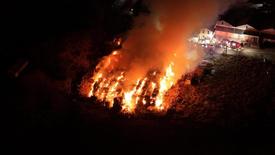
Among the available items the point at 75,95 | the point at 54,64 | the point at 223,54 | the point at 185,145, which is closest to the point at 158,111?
the point at 185,145

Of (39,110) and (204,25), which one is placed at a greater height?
(204,25)

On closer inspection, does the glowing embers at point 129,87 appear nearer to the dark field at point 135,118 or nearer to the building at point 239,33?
the dark field at point 135,118

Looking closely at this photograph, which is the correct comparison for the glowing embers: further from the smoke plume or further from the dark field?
the dark field

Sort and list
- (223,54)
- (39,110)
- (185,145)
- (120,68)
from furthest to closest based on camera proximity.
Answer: (223,54)
(120,68)
(39,110)
(185,145)

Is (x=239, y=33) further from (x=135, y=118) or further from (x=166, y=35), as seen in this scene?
(x=135, y=118)

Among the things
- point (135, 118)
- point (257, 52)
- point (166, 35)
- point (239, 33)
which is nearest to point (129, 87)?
point (135, 118)

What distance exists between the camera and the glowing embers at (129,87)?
1852cm

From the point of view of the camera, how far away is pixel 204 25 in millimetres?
28953

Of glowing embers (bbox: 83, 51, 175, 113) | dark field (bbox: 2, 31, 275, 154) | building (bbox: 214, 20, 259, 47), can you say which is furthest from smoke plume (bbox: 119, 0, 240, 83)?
dark field (bbox: 2, 31, 275, 154)

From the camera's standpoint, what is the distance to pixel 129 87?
1983 centimetres

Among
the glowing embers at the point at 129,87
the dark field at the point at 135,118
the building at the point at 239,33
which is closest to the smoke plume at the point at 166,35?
the glowing embers at the point at 129,87

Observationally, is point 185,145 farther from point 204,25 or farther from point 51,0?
point 51,0

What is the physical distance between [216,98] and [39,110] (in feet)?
33.5

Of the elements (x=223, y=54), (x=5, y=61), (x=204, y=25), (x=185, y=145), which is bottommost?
(x=185, y=145)
